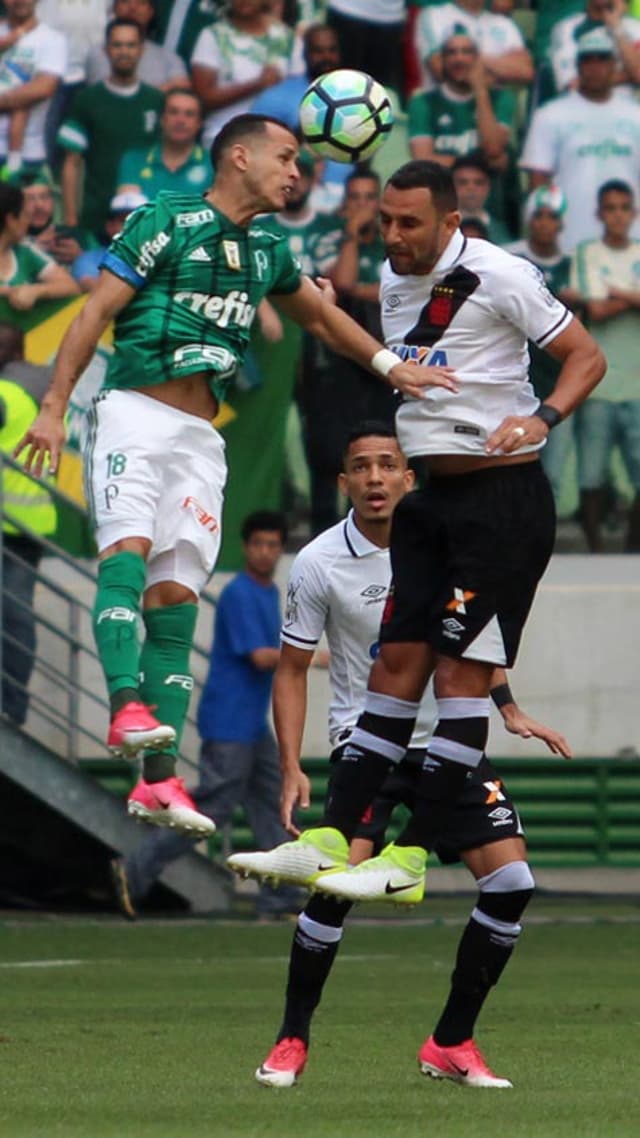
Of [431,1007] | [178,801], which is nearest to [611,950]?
[431,1007]

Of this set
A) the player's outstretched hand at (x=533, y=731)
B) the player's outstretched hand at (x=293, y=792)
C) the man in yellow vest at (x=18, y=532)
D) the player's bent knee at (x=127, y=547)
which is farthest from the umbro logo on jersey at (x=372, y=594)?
the man in yellow vest at (x=18, y=532)

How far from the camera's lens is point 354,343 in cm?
888

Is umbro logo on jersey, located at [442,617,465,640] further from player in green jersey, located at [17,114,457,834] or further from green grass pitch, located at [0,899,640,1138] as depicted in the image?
green grass pitch, located at [0,899,640,1138]

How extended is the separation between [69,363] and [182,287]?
0.51 meters

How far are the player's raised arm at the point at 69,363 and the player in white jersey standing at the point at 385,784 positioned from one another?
1.14 m

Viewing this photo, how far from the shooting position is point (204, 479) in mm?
9148

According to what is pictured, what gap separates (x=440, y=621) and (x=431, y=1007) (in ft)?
11.1

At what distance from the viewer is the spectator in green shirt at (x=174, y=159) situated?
53.9 ft

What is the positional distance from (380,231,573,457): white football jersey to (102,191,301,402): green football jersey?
1.20 metres

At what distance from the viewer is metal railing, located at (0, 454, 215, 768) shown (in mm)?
15156

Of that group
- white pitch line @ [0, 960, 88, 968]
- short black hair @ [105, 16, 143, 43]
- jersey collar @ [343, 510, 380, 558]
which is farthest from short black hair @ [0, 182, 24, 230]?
jersey collar @ [343, 510, 380, 558]

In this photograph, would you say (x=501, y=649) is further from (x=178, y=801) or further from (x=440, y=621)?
(x=178, y=801)

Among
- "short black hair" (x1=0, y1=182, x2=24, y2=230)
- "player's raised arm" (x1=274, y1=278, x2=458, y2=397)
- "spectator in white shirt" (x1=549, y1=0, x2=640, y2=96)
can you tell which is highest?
"player's raised arm" (x1=274, y1=278, x2=458, y2=397)

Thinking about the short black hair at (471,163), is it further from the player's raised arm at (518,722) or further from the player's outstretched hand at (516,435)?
the player's outstretched hand at (516,435)
